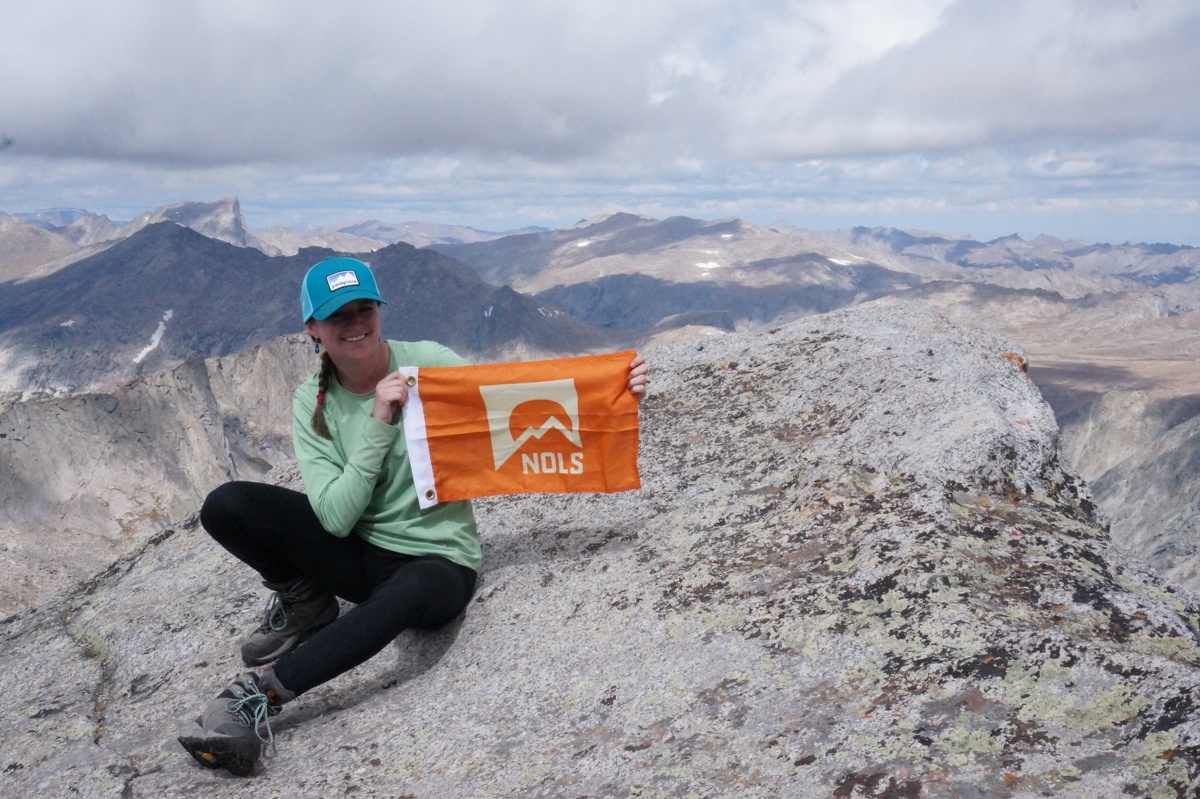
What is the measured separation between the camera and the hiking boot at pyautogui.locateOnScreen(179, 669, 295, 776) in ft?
20.0

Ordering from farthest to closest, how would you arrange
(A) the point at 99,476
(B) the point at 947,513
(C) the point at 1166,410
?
(C) the point at 1166,410
(A) the point at 99,476
(B) the point at 947,513

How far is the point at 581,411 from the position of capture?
7.91m

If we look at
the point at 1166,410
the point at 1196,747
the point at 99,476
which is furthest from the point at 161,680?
the point at 1166,410

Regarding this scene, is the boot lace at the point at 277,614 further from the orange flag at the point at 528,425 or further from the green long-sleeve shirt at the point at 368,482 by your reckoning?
the orange flag at the point at 528,425

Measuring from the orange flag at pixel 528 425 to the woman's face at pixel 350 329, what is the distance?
61cm

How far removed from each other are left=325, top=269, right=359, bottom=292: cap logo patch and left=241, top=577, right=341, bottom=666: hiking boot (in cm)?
256

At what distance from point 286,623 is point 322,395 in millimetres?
2010

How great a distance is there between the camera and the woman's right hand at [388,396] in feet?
22.9

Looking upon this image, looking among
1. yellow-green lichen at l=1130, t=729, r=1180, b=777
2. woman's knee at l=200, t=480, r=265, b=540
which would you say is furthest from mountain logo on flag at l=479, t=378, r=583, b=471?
yellow-green lichen at l=1130, t=729, r=1180, b=777

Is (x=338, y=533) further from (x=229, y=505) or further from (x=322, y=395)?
(x=322, y=395)

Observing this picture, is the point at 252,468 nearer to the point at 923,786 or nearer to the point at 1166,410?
the point at 1166,410

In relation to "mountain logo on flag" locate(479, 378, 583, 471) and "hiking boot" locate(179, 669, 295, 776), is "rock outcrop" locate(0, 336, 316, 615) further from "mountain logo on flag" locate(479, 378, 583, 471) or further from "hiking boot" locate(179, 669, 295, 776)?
"hiking boot" locate(179, 669, 295, 776)

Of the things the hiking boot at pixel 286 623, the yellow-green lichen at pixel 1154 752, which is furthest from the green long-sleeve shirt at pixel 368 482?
the yellow-green lichen at pixel 1154 752

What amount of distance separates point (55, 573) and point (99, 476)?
193 ft
